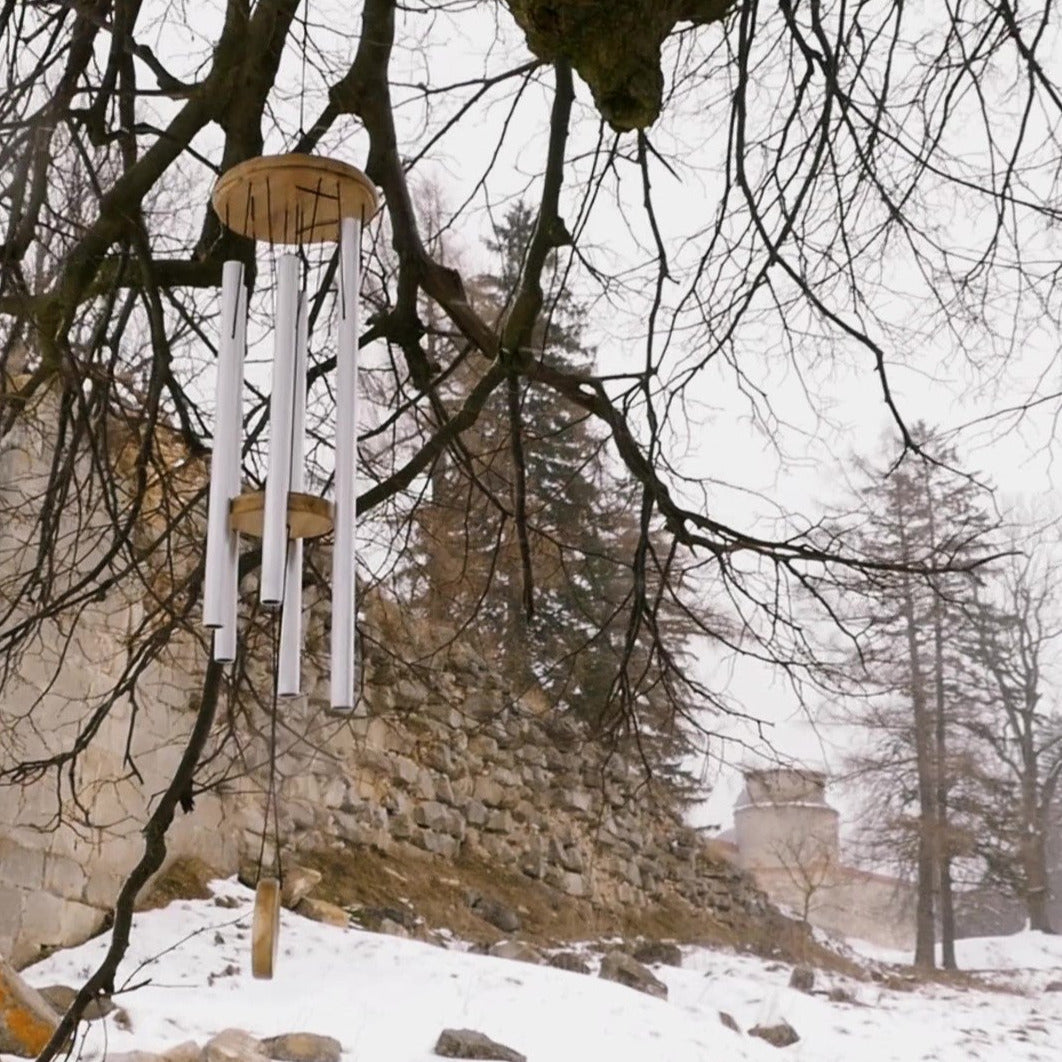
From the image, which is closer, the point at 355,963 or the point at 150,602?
the point at 150,602

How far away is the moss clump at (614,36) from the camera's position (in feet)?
6.75

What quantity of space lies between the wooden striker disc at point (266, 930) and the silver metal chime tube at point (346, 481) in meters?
0.72

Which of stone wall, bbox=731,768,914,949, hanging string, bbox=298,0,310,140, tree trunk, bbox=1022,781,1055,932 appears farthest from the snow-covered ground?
tree trunk, bbox=1022,781,1055,932

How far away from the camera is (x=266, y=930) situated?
7.55 feet

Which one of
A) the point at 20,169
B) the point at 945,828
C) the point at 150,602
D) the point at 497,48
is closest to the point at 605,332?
the point at 497,48

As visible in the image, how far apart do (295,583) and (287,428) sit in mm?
208

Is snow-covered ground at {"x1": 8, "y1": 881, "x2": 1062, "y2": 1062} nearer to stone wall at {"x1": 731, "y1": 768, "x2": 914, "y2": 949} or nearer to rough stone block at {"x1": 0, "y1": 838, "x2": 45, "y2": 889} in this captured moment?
rough stone block at {"x1": 0, "y1": 838, "x2": 45, "y2": 889}

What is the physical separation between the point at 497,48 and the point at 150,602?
7.80 feet

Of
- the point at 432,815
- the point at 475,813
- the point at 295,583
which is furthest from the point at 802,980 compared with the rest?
the point at 295,583

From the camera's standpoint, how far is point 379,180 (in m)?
2.79

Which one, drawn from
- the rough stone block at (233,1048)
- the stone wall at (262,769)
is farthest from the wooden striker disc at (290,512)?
the rough stone block at (233,1048)

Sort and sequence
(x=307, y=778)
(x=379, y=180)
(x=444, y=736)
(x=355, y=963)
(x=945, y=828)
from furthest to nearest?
(x=945, y=828), (x=444, y=736), (x=307, y=778), (x=355, y=963), (x=379, y=180)

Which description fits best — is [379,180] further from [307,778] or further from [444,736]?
[444,736]

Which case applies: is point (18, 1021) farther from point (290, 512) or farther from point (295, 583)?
point (290, 512)
